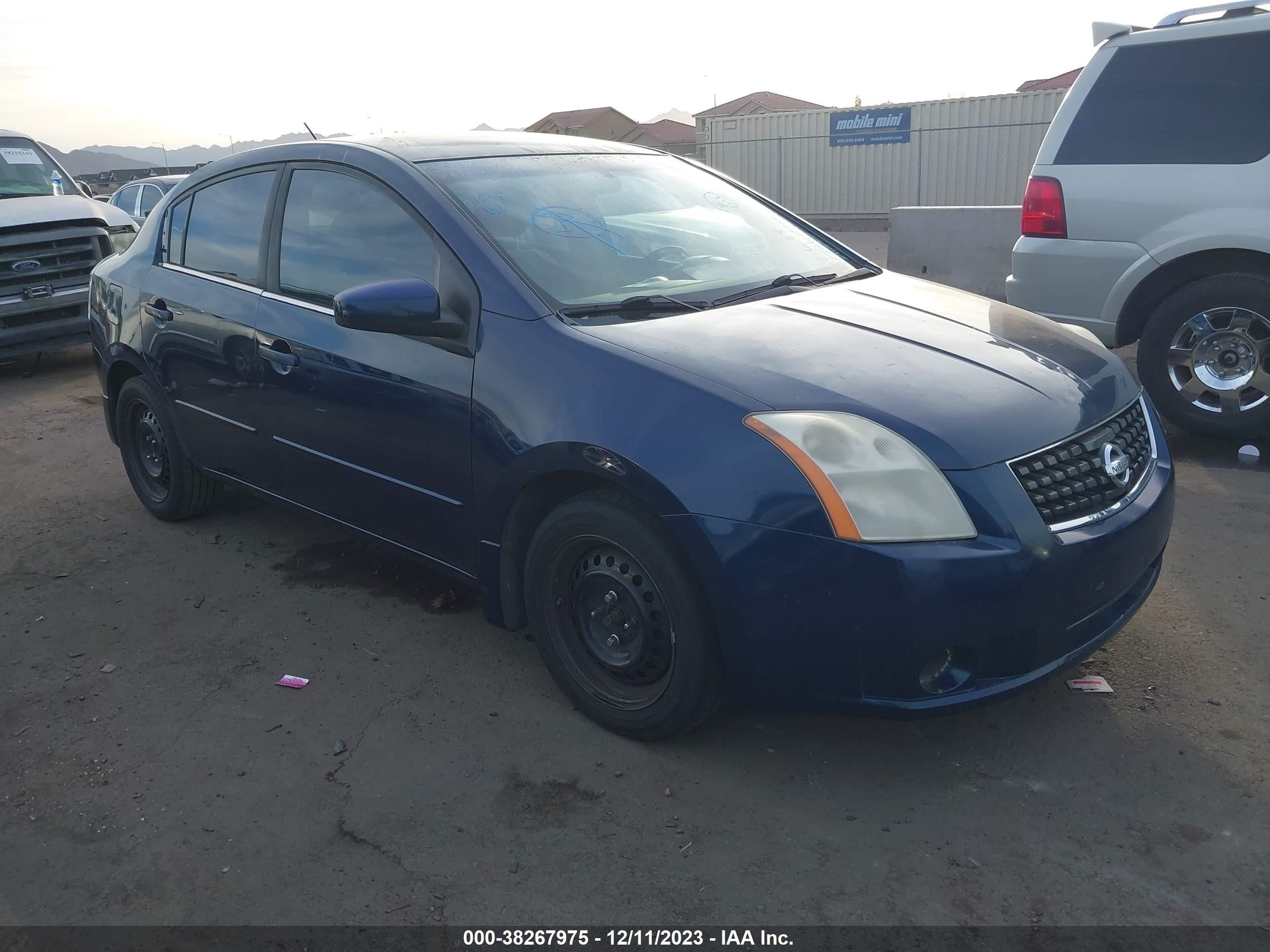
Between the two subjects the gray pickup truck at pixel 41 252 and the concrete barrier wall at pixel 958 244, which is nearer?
the gray pickup truck at pixel 41 252

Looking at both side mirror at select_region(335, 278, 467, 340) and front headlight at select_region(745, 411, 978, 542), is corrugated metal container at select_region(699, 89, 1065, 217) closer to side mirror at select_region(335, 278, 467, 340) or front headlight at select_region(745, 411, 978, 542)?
side mirror at select_region(335, 278, 467, 340)

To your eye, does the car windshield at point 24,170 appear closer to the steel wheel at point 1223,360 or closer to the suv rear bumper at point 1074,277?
the suv rear bumper at point 1074,277

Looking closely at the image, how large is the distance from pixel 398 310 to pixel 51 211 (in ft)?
27.3

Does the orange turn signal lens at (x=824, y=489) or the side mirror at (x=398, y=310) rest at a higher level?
the side mirror at (x=398, y=310)

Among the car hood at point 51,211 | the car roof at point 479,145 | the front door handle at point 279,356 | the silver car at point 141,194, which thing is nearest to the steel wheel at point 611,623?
the front door handle at point 279,356

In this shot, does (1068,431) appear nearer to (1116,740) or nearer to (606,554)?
(1116,740)

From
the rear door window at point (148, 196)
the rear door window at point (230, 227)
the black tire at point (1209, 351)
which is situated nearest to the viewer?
the rear door window at point (230, 227)

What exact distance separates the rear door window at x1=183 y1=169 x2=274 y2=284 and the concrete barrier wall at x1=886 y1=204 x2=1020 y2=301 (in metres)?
7.67

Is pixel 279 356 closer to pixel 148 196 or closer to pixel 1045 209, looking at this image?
pixel 1045 209

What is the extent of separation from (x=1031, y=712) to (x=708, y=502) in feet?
4.45

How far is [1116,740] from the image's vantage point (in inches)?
122

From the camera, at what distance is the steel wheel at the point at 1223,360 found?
220 inches

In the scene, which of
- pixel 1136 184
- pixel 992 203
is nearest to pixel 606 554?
pixel 1136 184

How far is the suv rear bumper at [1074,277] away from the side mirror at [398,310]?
12.8 feet
